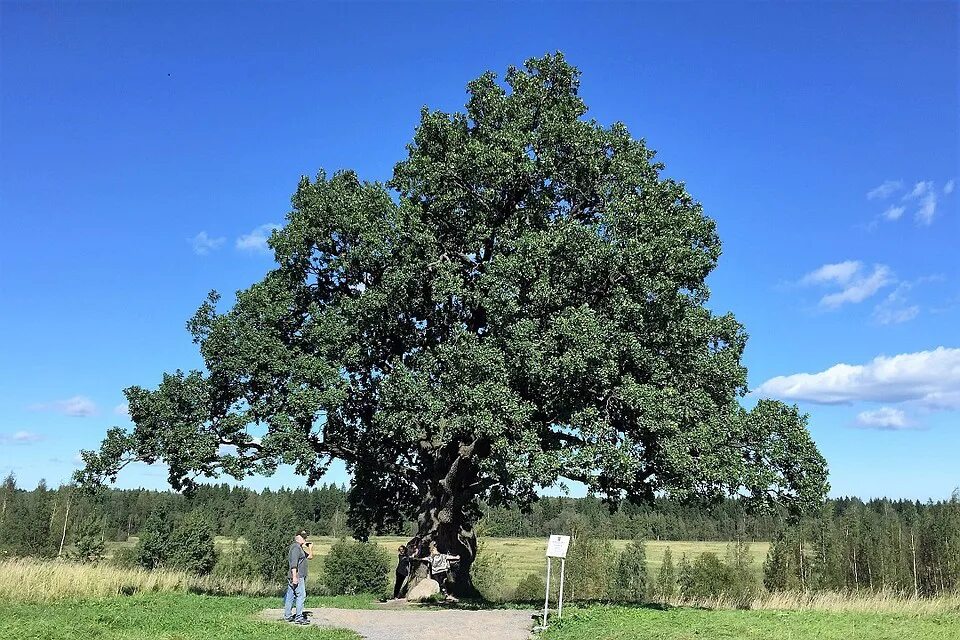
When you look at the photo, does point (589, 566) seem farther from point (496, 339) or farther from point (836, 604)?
point (496, 339)

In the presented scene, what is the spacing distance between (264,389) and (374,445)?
400cm

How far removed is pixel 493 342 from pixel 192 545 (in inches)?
2036

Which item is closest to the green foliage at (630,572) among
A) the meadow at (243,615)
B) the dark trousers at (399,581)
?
the meadow at (243,615)

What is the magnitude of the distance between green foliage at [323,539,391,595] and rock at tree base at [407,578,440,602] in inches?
1894

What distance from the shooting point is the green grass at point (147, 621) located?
512 inches

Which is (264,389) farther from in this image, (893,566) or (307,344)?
(893,566)

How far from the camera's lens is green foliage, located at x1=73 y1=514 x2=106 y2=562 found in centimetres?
4953

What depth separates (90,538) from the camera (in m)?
51.4

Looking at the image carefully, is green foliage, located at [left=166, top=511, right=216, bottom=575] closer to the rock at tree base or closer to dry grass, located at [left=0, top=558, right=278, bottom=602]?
dry grass, located at [left=0, top=558, right=278, bottom=602]

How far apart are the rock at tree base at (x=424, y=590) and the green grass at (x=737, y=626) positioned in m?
5.12

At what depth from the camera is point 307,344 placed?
69.9 feet

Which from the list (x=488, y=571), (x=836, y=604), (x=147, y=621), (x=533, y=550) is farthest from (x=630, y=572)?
(x=533, y=550)

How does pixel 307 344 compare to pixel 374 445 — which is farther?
pixel 374 445

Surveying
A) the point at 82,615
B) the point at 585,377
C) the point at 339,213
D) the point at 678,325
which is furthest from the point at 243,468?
the point at 678,325
